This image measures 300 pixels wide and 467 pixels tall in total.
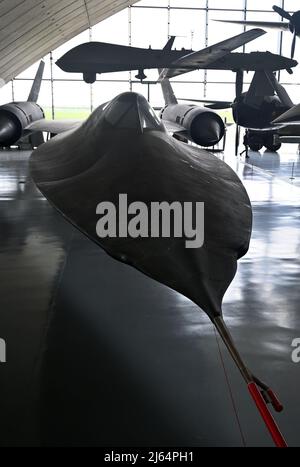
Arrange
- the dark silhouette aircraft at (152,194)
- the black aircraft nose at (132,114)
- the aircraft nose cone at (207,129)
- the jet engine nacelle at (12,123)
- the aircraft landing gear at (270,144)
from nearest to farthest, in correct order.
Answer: the dark silhouette aircraft at (152,194), the black aircraft nose at (132,114), the jet engine nacelle at (12,123), the aircraft nose cone at (207,129), the aircraft landing gear at (270,144)

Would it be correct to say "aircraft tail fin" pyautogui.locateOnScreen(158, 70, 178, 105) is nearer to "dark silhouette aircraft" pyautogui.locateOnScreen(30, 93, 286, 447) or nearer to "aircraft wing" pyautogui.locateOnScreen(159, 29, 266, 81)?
"aircraft wing" pyautogui.locateOnScreen(159, 29, 266, 81)

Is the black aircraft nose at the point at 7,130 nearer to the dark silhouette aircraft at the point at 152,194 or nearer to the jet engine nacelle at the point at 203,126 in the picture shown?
the jet engine nacelle at the point at 203,126

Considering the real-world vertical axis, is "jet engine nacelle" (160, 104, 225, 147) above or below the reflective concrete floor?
above

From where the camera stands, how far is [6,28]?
49.2ft

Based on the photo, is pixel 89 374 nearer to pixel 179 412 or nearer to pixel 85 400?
pixel 85 400

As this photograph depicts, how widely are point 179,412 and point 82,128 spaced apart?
4.68 metres

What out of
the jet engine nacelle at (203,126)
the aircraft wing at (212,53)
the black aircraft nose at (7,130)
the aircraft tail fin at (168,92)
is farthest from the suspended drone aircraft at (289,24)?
the black aircraft nose at (7,130)

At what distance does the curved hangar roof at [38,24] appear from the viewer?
14578 mm

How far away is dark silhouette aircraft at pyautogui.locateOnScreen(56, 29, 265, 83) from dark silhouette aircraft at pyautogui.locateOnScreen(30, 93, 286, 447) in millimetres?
5933

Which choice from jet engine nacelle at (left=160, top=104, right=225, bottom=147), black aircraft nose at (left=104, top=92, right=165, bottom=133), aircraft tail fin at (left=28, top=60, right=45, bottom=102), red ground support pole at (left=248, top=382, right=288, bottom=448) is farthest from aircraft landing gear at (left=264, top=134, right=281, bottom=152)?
red ground support pole at (left=248, top=382, right=288, bottom=448)

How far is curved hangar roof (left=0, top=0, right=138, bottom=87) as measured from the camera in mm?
14578

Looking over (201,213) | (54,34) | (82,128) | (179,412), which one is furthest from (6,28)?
(179,412)

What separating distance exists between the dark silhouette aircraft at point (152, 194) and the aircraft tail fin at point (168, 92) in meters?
9.73

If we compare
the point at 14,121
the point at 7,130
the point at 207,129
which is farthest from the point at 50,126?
the point at 207,129
